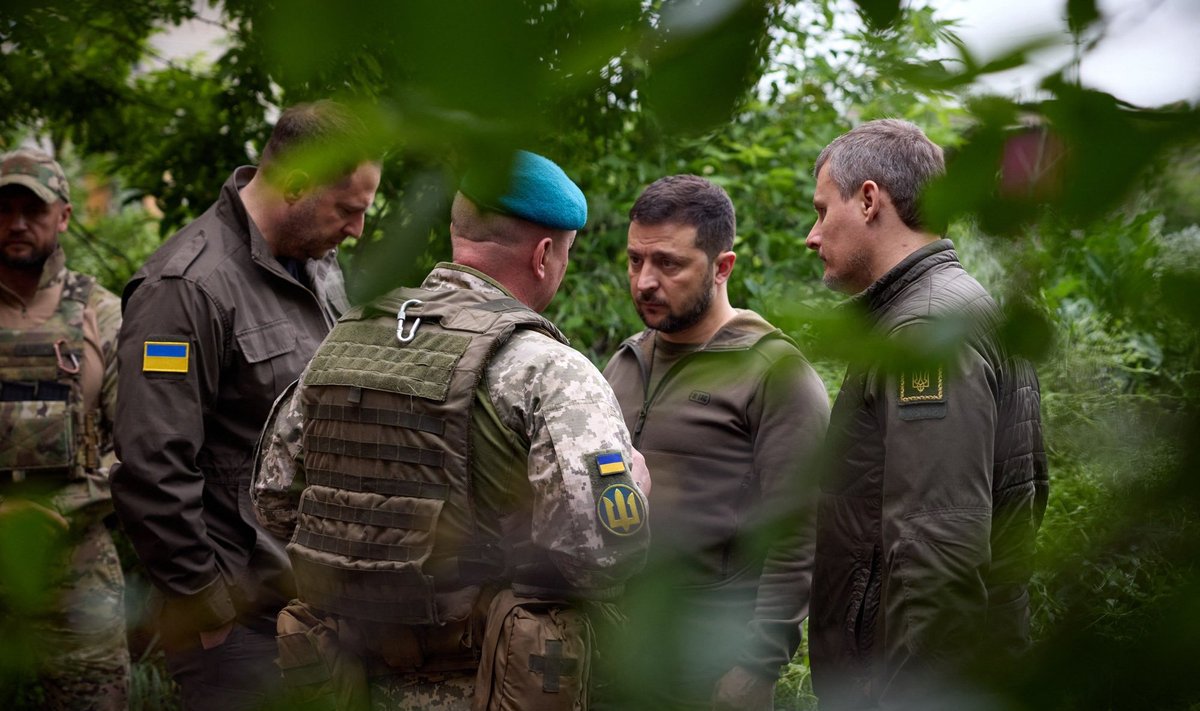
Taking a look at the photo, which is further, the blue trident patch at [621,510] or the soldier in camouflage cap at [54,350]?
the soldier in camouflage cap at [54,350]

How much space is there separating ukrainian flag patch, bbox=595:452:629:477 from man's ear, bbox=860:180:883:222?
78cm

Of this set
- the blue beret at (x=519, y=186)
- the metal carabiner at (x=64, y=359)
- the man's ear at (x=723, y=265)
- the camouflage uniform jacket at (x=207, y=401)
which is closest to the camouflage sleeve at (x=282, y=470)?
the camouflage uniform jacket at (x=207, y=401)

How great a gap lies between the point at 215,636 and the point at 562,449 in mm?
1406

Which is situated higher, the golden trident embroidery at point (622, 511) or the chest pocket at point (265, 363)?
the chest pocket at point (265, 363)

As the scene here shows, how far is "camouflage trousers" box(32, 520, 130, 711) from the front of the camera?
888mm

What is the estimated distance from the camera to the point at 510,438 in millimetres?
2277

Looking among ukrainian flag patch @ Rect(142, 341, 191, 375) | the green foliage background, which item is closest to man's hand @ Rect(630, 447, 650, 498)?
ukrainian flag patch @ Rect(142, 341, 191, 375)

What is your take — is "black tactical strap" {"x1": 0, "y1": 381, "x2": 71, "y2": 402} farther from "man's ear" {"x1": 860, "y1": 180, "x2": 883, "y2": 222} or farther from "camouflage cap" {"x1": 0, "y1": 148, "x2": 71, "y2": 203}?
"man's ear" {"x1": 860, "y1": 180, "x2": 883, "y2": 222}

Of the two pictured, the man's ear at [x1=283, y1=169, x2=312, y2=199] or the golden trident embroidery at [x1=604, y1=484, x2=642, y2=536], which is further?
the golden trident embroidery at [x1=604, y1=484, x2=642, y2=536]

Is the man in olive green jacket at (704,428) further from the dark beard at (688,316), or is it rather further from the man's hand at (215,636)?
the man's hand at (215,636)

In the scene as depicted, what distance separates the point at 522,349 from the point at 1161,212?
1.77 metres

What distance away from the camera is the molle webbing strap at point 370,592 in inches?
88.7

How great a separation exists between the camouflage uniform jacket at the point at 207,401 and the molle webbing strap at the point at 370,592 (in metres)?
0.55

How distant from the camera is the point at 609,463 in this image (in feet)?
7.24
